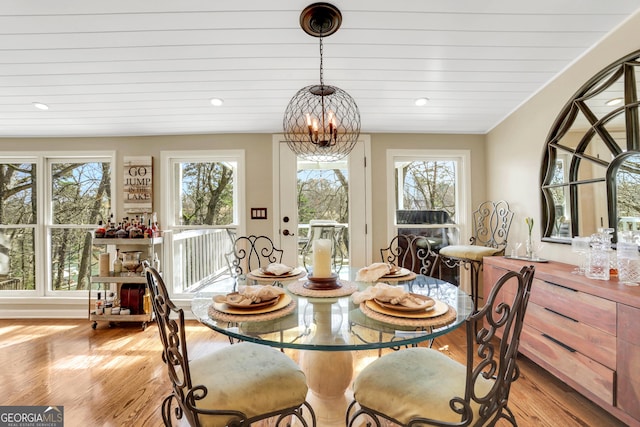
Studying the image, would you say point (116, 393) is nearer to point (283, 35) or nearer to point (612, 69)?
point (283, 35)

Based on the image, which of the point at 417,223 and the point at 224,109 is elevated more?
the point at 224,109

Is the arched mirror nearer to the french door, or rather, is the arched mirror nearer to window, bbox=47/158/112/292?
the french door

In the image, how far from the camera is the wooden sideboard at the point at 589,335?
1427 millimetres

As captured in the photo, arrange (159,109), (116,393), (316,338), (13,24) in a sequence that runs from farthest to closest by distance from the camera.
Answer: (159,109) < (116,393) < (13,24) < (316,338)

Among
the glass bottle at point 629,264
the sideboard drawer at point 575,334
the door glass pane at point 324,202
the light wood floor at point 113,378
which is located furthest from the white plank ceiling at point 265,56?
the light wood floor at point 113,378

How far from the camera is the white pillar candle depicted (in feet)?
4.98

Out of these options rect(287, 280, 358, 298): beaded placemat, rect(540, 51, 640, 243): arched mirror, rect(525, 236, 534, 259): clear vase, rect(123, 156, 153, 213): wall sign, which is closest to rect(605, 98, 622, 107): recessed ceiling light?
rect(540, 51, 640, 243): arched mirror

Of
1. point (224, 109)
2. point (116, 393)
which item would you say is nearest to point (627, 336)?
point (116, 393)

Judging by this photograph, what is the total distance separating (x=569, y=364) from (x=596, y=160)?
134 centimetres

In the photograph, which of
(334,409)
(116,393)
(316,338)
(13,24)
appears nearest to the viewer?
(316,338)

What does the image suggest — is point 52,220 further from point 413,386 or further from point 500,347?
point 500,347

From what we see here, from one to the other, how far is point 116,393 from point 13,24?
2342 mm

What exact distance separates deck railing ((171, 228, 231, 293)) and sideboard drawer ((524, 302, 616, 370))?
285cm

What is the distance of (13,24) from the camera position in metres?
1.76
